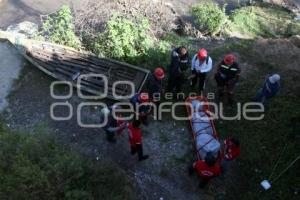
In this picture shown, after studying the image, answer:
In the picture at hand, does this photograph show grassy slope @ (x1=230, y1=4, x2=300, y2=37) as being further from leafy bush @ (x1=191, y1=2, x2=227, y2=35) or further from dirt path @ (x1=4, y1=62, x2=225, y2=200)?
dirt path @ (x1=4, y1=62, x2=225, y2=200)

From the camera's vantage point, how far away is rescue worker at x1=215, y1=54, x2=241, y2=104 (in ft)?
30.8

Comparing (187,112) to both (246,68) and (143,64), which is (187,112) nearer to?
(143,64)

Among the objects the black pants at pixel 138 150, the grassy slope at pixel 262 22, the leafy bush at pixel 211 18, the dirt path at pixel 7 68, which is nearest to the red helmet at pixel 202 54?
the black pants at pixel 138 150

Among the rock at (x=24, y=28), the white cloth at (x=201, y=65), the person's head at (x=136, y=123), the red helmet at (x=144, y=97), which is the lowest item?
the rock at (x=24, y=28)

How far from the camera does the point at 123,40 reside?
1126 centimetres

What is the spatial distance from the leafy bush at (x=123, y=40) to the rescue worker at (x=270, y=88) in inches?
145

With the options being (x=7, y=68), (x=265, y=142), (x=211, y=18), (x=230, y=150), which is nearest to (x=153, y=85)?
(x=230, y=150)

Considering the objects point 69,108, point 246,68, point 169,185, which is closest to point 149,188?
point 169,185

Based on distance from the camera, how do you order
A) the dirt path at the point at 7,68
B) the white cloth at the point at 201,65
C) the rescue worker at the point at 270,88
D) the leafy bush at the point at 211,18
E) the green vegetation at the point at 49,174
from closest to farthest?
the green vegetation at the point at 49,174 < the rescue worker at the point at 270,88 < the white cloth at the point at 201,65 < the dirt path at the point at 7,68 < the leafy bush at the point at 211,18

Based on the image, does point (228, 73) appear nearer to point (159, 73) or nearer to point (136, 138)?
point (159, 73)

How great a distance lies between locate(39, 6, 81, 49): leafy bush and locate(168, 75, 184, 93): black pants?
3.37 m

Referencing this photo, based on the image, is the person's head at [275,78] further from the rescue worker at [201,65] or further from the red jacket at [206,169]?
the red jacket at [206,169]

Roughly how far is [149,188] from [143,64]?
4225 mm

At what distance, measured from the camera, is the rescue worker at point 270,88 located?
9484 millimetres
